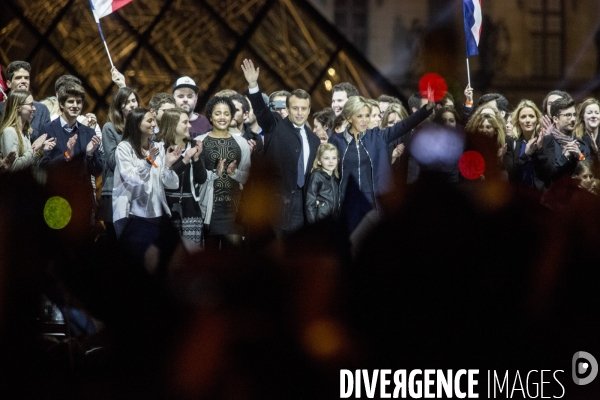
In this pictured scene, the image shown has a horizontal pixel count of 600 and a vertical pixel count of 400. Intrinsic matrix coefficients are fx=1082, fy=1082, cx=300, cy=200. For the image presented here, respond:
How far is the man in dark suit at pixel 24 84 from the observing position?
22.5 feet

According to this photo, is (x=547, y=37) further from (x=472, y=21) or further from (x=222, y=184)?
(x=222, y=184)

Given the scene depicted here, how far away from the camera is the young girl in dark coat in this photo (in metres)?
6.45

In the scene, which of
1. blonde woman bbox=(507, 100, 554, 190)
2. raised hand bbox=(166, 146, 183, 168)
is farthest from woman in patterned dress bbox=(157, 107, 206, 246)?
blonde woman bbox=(507, 100, 554, 190)

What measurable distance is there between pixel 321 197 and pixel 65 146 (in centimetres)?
161

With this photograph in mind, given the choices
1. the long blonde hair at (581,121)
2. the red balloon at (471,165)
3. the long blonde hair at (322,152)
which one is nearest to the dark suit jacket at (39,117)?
the long blonde hair at (322,152)

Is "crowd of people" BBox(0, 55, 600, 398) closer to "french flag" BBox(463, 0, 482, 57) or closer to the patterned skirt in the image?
the patterned skirt

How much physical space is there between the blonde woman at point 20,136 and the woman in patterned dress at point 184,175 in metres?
0.84

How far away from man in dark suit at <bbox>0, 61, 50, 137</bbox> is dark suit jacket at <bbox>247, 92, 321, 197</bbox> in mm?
1392

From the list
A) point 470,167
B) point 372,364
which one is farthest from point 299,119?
point 372,364

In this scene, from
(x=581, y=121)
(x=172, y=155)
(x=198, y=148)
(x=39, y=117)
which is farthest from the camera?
(x=581, y=121)

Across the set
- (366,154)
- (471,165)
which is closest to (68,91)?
(366,154)

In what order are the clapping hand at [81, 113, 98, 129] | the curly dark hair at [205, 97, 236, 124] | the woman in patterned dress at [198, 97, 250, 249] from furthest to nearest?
1. the clapping hand at [81, 113, 98, 129]
2. the curly dark hair at [205, 97, 236, 124]
3. the woman in patterned dress at [198, 97, 250, 249]

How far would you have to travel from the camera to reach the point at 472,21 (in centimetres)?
806

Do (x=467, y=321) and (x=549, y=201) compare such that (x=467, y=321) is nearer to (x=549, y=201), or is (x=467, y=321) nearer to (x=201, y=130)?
(x=549, y=201)
